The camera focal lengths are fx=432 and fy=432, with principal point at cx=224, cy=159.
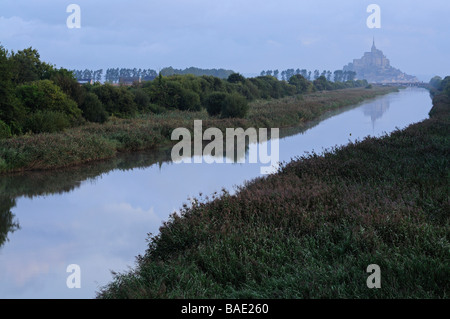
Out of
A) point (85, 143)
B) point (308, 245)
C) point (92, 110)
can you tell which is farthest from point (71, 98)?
point (308, 245)

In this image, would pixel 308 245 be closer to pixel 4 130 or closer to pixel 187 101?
pixel 4 130

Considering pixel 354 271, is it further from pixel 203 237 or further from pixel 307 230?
pixel 203 237

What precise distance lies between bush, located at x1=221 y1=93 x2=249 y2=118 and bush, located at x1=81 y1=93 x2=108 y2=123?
8.53m

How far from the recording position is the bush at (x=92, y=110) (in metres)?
26.0

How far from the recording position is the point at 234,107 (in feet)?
99.2

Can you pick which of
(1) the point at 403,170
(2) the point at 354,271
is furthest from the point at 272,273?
(1) the point at 403,170

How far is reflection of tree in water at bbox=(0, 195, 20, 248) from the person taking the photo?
9.51 meters

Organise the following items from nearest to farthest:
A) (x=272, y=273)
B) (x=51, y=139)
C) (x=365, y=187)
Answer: (x=272, y=273)
(x=365, y=187)
(x=51, y=139)

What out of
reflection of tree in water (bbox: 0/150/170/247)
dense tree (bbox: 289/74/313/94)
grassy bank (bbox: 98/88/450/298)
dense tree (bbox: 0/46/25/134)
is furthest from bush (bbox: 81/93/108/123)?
dense tree (bbox: 289/74/313/94)

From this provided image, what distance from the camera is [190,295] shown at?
473 cm

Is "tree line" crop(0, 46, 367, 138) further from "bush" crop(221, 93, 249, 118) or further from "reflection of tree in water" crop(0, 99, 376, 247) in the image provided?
"reflection of tree in water" crop(0, 99, 376, 247)

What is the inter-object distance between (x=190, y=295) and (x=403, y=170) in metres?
7.36

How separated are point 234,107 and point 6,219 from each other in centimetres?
2116

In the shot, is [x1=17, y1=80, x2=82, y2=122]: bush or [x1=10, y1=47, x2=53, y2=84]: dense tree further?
[x1=10, y1=47, x2=53, y2=84]: dense tree
